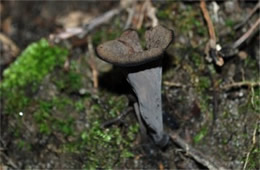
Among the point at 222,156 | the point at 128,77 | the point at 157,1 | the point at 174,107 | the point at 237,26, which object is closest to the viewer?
the point at 128,77

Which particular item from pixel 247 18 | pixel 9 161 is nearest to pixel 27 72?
pixel 9 161

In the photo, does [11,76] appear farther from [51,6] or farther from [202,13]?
[202,13]

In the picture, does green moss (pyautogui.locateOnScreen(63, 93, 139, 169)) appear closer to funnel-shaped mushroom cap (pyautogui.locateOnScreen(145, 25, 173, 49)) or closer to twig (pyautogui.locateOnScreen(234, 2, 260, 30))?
funnel-shaped mushroom cap (pyautogui.locateOnScreen(145, 25, 173, 49))

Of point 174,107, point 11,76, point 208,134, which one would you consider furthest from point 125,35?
point 11,76

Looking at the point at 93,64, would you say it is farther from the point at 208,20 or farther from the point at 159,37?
the point at 159,37

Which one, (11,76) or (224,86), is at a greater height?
(11,76)

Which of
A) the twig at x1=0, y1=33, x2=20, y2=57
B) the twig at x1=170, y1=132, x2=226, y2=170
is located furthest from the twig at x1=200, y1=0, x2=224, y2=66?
the twig at x1=0, y1=33, x2=20, y2=57

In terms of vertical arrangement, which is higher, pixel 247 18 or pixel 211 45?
pixel 247 18
